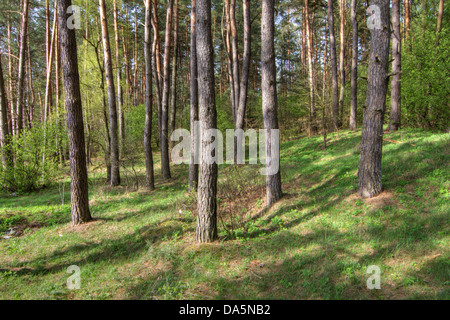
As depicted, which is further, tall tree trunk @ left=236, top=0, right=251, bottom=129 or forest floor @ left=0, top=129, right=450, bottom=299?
tall tree trunk @ left=236, top=0, right=251, bottom=129

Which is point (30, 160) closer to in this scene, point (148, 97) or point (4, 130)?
point (4, 130)

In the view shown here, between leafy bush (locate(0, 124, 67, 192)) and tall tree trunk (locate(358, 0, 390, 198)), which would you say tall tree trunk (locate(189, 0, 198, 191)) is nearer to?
tall tree trunk (locate(358, 0, 390, 198))

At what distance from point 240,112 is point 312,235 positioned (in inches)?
288

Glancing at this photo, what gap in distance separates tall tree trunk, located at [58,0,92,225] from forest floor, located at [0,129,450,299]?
0.98m

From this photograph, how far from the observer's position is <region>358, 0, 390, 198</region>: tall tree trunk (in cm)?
568

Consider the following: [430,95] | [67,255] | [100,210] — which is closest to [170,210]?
[100,210]

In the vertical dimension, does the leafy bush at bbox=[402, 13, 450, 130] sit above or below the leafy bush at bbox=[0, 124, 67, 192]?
above

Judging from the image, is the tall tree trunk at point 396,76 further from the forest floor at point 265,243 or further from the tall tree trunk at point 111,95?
the tall tree trunk at point 111,95

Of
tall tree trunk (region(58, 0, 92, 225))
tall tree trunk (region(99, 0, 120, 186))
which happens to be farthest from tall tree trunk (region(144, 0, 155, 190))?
tall tree trunk (region(58, 0, 92, 225))

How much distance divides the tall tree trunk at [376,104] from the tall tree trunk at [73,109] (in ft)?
22.7

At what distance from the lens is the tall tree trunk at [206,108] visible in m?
4.98

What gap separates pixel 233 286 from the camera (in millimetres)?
3896

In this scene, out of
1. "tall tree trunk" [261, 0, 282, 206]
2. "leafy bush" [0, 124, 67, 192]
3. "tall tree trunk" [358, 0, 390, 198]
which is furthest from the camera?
"leafy bush" [0, 124, 67, 192]

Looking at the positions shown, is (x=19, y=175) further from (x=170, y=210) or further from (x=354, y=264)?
(x=354, y=264)
